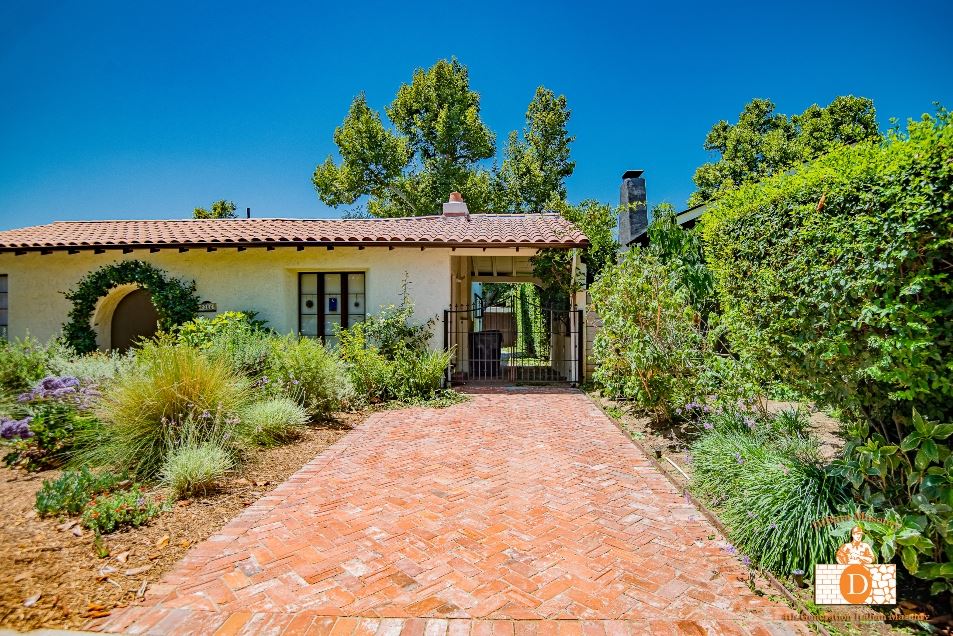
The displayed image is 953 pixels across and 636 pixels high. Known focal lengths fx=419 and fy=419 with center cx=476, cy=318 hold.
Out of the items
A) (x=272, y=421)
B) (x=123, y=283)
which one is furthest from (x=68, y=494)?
(x=123, y=283)

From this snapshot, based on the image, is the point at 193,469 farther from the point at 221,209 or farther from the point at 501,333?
the point at 221,209

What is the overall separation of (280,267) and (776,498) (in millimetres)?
11288

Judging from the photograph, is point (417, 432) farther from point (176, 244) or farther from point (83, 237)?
point (83, 237)

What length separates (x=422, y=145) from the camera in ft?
81.2

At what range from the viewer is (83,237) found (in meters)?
11.0

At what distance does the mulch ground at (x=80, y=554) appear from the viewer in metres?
2.51

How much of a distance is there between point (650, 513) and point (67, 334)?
1433cm

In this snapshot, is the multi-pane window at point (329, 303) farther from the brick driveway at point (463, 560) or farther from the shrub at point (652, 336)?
the shrub at point (652, 336)

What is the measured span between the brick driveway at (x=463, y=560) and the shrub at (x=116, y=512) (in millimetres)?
736

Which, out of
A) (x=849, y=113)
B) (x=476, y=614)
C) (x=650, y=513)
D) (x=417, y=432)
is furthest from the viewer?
(x=849, y=113)

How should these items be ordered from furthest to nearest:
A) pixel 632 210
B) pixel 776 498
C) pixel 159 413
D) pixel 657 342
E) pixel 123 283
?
pixel 632 210 < pixel 123 283 < pixel 657 342 < pixel 159 413 < pixel 776 498

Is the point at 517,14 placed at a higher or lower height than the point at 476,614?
higher

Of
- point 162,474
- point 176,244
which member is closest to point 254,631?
point 162,474

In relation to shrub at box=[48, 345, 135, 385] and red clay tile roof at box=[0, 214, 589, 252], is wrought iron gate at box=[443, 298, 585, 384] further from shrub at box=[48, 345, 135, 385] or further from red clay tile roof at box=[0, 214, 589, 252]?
shrub at box=[48, 345, 135, 385]
